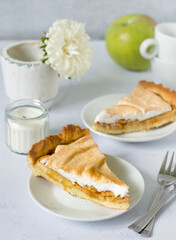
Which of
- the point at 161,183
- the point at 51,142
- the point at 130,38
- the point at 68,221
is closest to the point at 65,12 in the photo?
the point at 130,38

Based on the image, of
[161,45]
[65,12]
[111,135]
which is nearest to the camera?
[111,135]

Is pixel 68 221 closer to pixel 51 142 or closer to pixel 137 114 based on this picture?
pixel 51 142

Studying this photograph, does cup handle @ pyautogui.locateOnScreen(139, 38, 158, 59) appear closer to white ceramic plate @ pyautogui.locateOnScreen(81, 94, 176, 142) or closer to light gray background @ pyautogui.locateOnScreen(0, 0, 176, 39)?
white ceramic plate @ pyautogui.locateOnScreen(81, 94, 176, 142)

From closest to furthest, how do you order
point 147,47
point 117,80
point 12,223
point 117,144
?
point 12,223
point 117,144
point 147,47
point 117,80

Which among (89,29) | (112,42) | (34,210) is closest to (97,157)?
(34,210)

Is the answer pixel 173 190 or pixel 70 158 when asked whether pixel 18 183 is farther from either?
pixel 173 190

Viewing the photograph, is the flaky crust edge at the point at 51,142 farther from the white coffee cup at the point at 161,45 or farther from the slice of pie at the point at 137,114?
the white coffee cup at the point at 161,45
